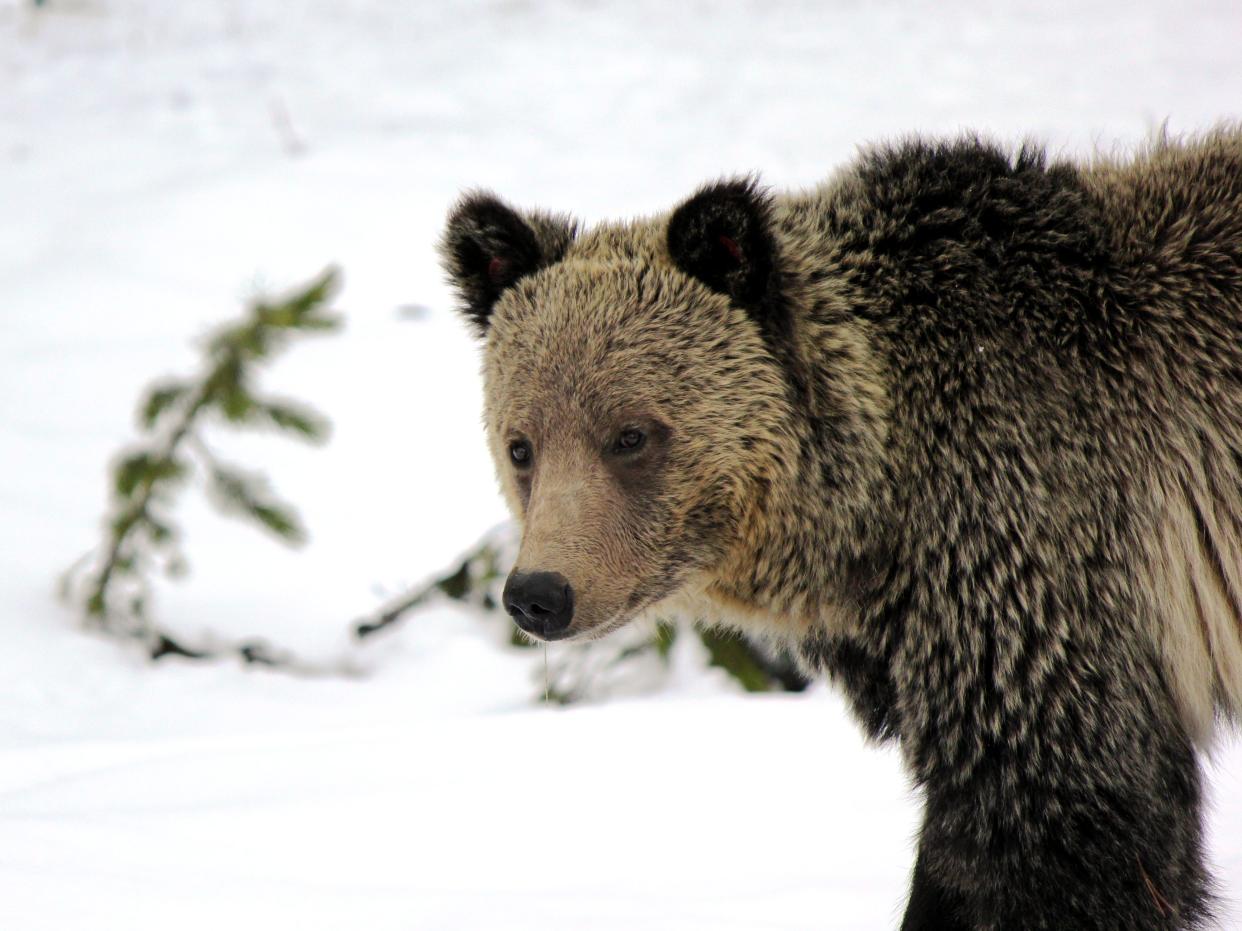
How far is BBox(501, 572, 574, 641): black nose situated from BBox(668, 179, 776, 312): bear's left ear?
929 millimetres

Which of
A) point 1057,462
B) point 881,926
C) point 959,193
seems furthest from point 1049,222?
point 881,926

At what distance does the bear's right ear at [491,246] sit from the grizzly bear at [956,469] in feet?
0.18

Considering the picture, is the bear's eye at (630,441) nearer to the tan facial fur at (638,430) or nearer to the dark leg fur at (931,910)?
the tan facial fur at (638,430)

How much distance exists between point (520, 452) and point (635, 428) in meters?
0.36

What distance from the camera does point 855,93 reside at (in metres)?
14.9

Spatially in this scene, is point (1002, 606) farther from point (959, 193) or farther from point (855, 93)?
point (855, 93)

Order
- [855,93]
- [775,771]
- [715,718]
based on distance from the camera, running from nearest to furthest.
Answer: [775,771]
[715,718]
[855,93]

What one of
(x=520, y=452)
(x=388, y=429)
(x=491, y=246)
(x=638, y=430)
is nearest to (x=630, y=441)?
(x=638, y=430)

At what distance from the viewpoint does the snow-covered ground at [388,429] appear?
4.39 meters

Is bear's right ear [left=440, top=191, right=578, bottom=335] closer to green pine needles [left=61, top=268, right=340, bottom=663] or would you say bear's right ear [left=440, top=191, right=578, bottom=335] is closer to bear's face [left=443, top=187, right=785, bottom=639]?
bear's face [left=443, top=187, right=785, bottom=639]

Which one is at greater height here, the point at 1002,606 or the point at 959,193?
the point at 959,193

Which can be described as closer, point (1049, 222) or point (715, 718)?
point (1049, 222)

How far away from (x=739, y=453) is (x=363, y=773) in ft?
7.34

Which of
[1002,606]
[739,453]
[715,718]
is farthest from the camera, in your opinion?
[715,718]
